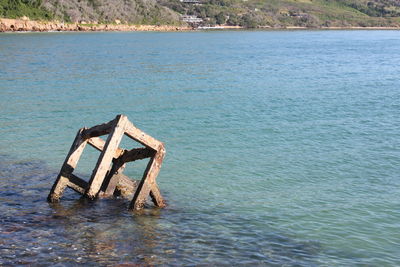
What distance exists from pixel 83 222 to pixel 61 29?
515 ft

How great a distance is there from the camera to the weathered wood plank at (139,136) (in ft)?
38.8

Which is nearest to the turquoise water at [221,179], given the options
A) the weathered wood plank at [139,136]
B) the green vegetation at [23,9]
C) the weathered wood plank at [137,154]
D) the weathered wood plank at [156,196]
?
the weathered wood plank at [156,196]

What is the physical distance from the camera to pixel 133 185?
567 inches

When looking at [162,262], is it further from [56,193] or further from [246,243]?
[56,193]

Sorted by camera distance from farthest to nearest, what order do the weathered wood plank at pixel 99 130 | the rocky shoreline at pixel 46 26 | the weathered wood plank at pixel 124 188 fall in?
the rocky shoreline at pixel 46 26, the weathered wood plank at pixel 124 188, the weathered wood plank at pixel 99 130

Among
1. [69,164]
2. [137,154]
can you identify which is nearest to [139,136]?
[137,154]

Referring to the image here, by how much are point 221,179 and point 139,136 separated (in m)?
5.12

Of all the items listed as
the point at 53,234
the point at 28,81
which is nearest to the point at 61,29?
the point at 28,81

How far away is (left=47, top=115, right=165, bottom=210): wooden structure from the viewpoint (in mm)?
11805

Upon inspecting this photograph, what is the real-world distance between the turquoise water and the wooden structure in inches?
16.5

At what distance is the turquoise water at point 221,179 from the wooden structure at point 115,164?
1.38 ft

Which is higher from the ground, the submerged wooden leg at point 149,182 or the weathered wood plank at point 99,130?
the weathered wood plank at point 99,130

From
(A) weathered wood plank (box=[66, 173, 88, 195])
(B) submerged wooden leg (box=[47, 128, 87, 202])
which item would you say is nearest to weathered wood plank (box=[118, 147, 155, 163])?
(B) submerged wooden leg (box=[47, 128, 87, 202])

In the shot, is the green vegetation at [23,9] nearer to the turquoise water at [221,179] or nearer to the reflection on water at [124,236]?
the turquoise water at [221,179]
